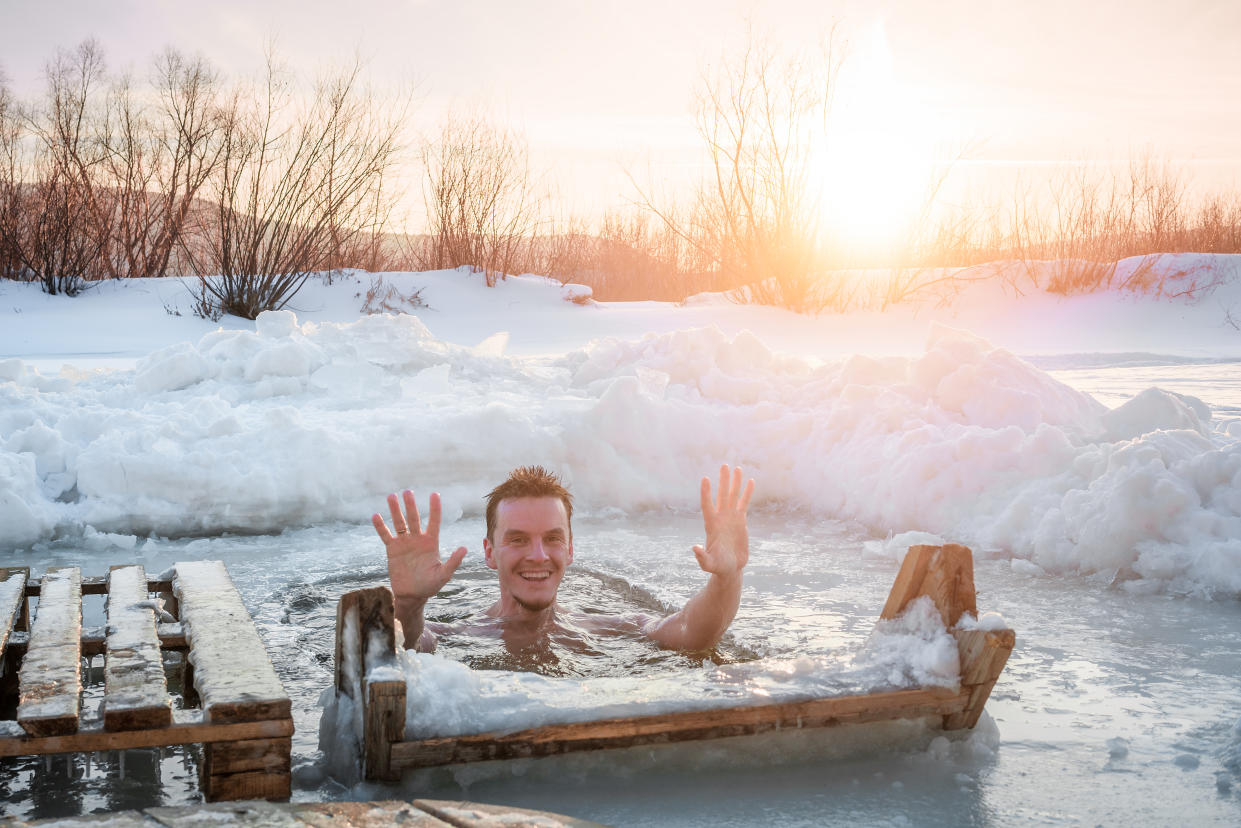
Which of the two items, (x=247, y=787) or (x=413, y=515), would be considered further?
(x=413, y=515)

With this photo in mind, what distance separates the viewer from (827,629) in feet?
11.5

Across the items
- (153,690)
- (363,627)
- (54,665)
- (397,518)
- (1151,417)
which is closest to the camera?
(153,690)

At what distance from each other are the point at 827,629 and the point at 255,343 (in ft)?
15.9

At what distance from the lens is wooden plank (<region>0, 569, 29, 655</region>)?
266 centimetres

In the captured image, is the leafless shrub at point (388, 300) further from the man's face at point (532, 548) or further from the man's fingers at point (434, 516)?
the man's fingers at point (434, 516)

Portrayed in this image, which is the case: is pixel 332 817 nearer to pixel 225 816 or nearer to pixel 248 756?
pixel 225 816

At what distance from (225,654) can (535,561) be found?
3.84 ft

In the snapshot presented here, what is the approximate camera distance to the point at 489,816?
1.82m

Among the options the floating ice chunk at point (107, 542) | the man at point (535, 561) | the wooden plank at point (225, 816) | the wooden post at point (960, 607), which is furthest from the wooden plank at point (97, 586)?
the wooden post at point (960, 607)

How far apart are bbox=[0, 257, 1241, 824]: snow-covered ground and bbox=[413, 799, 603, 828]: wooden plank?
279 mm

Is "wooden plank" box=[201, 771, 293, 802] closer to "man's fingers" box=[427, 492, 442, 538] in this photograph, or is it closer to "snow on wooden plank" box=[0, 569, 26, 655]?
"man's fingers" box=[427, 492, 442, 538]

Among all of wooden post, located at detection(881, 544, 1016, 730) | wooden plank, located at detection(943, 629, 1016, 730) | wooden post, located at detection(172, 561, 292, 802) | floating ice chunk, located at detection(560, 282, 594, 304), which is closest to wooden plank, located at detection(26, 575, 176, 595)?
wooden post, located at detection(172, 561, 292, 802)

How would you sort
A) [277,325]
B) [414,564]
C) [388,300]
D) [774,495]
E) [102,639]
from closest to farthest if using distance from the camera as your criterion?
[102,639] → [414,564] → [774,495] → [277,325] → [388,300]

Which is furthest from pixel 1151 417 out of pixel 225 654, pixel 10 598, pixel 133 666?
pixel 10 598
